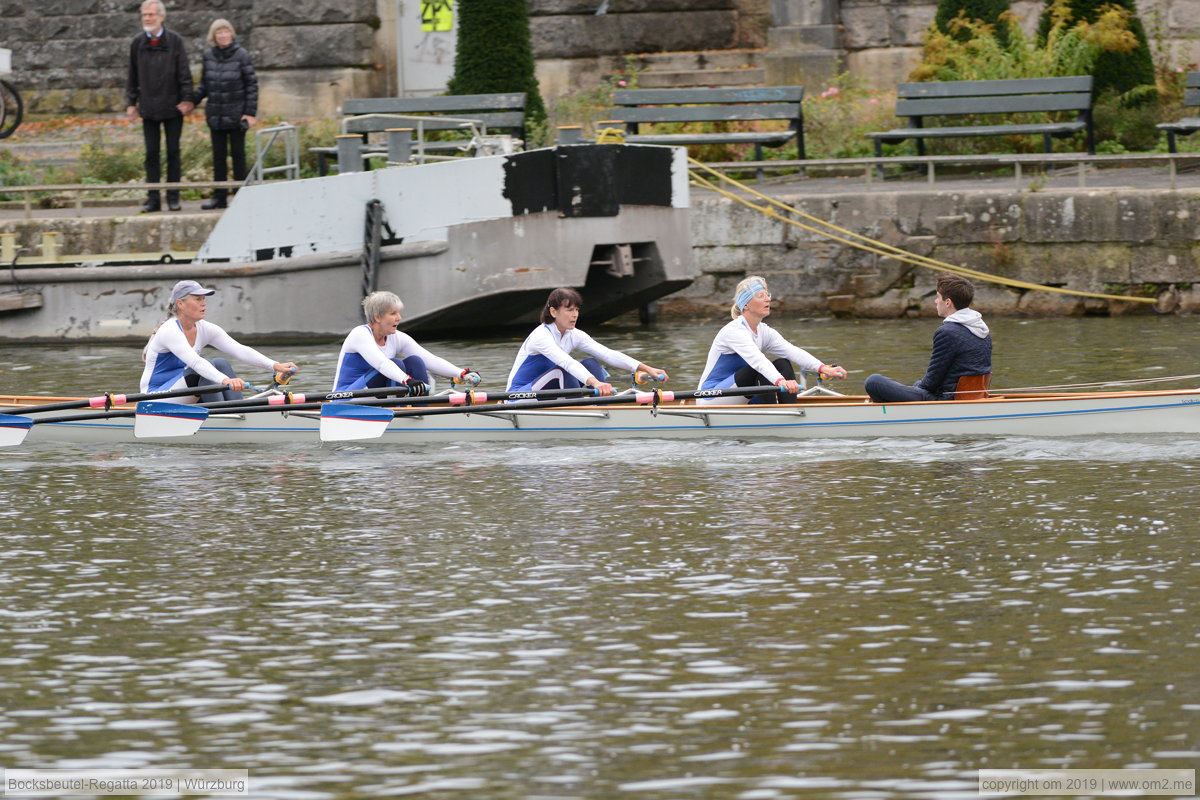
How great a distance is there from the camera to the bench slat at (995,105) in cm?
1836

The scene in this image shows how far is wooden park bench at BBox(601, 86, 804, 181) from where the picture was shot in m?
19.3

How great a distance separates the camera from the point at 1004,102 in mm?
18578

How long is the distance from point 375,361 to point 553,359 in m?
1.14

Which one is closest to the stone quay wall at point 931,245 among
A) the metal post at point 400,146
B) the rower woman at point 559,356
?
the metal post at point 400,146

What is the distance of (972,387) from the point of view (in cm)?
1123

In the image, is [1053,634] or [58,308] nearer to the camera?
[1053,634]

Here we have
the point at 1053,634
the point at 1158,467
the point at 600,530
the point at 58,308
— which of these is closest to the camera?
the point at 1053,634

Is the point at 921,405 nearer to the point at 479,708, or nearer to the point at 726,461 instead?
the point at 726,461

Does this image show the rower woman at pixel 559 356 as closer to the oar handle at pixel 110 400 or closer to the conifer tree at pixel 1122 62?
the oar handle at pixel 110 400

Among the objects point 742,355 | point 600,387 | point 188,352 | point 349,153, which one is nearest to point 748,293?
point 742,355

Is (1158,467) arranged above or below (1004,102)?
below

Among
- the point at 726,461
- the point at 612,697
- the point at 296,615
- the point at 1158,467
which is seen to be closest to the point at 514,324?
the point at 726,461

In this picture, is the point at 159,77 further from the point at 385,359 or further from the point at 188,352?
the point at 385,359

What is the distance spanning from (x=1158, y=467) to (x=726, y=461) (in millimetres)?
2410
